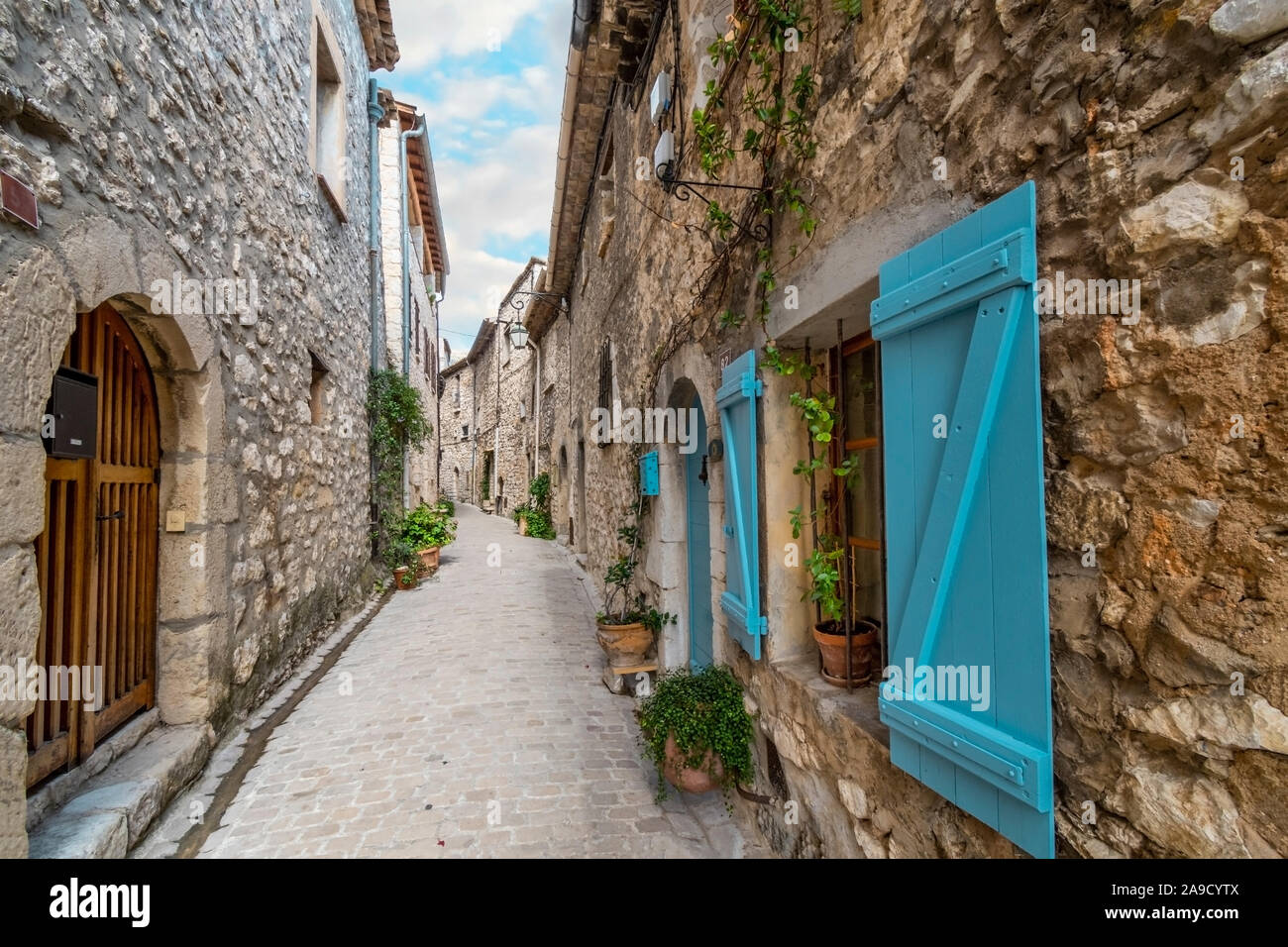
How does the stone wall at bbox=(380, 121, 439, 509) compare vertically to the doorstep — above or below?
above

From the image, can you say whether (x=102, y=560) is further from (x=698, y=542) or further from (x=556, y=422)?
(x=556, y=422)

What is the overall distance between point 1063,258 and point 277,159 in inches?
203

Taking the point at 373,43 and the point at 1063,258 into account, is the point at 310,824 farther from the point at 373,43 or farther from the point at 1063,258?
the point at 373,43

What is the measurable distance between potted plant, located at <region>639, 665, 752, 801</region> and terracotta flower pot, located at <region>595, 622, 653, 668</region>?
133cm

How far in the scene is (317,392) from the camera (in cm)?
573

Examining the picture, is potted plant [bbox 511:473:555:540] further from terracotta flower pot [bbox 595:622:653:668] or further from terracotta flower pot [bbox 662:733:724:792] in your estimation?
terracotta flower pot [bbox 662:733:724:792]

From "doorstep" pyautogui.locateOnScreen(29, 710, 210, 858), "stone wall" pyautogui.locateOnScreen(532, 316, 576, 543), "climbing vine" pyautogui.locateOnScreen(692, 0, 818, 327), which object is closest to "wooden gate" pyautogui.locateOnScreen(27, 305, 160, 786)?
"doorstep" pyautogui.locateOnScreen(29, 710, 210, 858)

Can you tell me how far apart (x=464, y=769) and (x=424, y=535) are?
7018 mm

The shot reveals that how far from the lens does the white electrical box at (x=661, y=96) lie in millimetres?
4355

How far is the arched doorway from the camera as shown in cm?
406

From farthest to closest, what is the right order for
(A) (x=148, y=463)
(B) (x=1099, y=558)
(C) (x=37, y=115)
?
(A) (x=148, y=463)
(C) (x=37, y=115)
(B) (x=1099, y=558)

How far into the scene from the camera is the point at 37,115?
1986 mm

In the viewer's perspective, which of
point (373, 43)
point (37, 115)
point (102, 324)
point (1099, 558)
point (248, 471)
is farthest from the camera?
point (373, 43)

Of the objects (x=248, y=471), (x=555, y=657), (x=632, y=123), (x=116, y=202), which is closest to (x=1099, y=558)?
(x=116, y=202)
